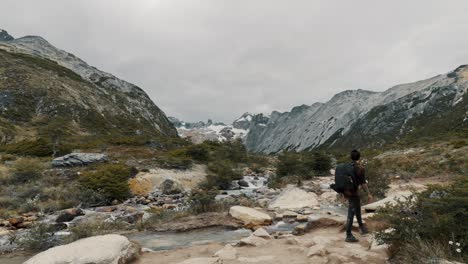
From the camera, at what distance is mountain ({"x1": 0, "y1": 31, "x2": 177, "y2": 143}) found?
67.4 metres

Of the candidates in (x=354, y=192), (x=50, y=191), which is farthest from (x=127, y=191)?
(x=354, y=192)

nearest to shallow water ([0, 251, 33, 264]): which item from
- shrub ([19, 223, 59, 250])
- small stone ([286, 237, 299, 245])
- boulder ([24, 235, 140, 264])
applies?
shrub ([19, 223, 59, 250])

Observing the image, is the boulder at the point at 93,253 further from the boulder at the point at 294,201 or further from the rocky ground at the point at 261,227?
the boulder at the point at 294,201

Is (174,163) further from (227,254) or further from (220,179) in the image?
(227,254)

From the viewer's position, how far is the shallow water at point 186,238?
1155 cm

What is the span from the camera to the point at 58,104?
76500 millimetres

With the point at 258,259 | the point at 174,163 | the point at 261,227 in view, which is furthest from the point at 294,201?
the point at 174,163

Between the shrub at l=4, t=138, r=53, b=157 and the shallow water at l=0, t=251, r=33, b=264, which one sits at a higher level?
the shrub at l=4, t=138, r=53, b=157

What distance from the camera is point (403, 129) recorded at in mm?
135875

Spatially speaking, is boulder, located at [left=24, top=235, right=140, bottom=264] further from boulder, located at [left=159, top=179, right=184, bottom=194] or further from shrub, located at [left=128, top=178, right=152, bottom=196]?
boulder, located at [left=159, top=179, right=184, bottom=194]

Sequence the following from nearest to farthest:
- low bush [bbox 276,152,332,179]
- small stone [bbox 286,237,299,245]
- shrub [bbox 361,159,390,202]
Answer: small stone [bbox 286,237,299,245] → shrub [bbox 361,159,390,202] → low bush [bbox 276,152,332,179]

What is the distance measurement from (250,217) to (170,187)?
1366cm

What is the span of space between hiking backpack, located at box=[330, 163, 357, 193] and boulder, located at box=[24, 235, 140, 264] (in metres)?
5.73

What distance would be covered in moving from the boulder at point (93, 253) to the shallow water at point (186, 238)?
1.93m
